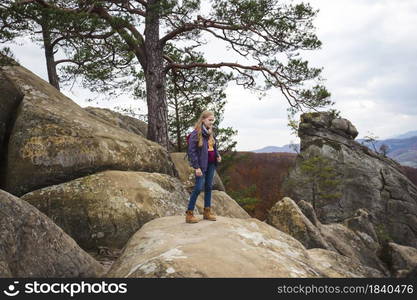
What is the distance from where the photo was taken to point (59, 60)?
51.0 ft

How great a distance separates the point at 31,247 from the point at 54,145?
4.43 m

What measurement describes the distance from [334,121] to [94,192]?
84.2 ft

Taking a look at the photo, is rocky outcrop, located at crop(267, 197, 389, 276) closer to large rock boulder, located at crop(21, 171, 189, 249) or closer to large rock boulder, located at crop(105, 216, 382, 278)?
large rock boulder, located at crop(21, 171, 189, 249)

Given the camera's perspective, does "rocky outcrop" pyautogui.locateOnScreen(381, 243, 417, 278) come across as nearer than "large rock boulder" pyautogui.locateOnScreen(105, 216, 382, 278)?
No

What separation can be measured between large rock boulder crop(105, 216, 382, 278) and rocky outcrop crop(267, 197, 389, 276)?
5.73 m

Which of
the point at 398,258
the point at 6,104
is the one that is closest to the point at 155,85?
the point at 6,104

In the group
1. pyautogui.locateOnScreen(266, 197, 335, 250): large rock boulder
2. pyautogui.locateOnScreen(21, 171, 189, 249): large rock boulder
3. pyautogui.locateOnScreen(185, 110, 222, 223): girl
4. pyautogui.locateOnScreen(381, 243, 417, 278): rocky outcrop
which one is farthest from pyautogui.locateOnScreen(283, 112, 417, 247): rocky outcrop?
pyautogui.locateOnScreen(185, 110, 222, 223): girl

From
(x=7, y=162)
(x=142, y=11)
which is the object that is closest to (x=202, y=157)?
(x=7, y=162)

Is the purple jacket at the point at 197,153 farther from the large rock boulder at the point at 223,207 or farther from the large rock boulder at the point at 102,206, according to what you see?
the large rock boulder at the point at 223,207

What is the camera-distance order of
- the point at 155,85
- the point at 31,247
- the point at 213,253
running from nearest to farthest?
the point at 213,253
the point at 31,247
the point at 155,85

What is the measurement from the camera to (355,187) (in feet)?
86.8

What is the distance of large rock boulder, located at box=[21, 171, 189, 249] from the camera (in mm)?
7441

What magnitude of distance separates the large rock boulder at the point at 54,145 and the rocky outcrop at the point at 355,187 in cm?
1870

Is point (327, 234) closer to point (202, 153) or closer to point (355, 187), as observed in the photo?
point (202, 153)
